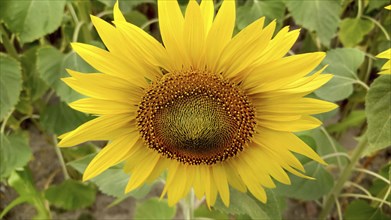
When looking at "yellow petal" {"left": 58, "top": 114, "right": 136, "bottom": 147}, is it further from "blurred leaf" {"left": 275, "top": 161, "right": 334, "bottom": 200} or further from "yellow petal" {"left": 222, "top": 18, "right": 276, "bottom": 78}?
"blurred leaf" {"left": 275, "top": 161, "right": 334, "bottom": 200}

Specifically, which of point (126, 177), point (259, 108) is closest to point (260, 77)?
point (259, 108)

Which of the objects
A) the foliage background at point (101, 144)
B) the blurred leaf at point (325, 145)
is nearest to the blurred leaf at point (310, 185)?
the foliage background at point (101, 144)

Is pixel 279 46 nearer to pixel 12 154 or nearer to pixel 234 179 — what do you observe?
pixel 234 179

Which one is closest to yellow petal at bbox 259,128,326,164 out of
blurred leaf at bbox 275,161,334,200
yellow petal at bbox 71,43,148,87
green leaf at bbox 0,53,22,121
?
yellow petal at bbox 71,43,148,87

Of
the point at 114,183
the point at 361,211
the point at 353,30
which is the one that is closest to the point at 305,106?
the point at 114,183

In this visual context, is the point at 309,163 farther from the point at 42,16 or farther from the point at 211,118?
the point at 42,16

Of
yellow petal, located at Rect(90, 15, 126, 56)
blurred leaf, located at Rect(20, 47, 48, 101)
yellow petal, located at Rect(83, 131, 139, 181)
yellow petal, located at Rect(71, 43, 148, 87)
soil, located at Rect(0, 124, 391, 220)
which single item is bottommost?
soil, located at Rect(0, 124, 391, 220)
